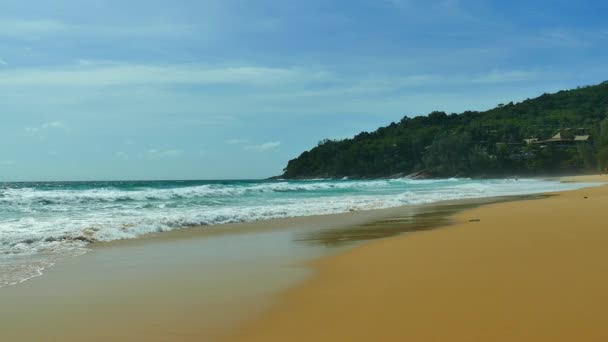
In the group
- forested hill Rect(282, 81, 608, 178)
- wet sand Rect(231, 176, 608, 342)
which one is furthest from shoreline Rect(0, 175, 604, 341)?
forested hill Rect(282, 81, 608, 178)

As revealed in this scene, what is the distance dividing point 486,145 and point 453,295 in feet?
329

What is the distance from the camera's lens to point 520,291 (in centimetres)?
453

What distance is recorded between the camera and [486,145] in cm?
9844

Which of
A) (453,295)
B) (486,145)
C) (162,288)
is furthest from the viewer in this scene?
(486,145)

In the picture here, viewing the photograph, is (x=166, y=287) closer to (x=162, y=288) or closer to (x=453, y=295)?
(x=162, y=288)

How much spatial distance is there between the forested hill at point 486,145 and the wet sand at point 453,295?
73117mm

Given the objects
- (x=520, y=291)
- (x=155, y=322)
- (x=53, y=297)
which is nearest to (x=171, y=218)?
(x=53, y=297)

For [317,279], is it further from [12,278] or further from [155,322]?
[12,278]

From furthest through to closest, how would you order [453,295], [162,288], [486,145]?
[486,145] < [162,288] < [453,295]

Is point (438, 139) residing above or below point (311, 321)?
above

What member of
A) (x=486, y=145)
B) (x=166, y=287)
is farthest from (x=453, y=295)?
(x=486, y=145)

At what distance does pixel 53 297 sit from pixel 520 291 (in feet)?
14.4

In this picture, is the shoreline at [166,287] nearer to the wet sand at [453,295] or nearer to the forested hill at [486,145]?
the wet sand at [453,295]

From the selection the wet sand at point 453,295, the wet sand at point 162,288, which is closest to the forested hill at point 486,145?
the wet sand at point 453,295
